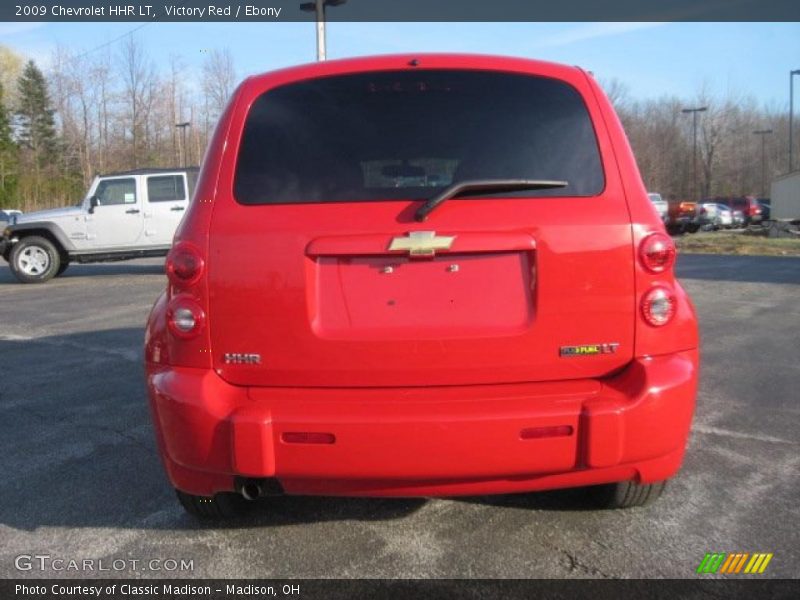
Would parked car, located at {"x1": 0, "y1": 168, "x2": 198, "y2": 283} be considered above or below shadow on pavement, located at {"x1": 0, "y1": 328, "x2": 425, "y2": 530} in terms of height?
above

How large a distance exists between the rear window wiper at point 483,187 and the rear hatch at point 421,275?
0.09 ft

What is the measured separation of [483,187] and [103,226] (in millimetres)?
13190

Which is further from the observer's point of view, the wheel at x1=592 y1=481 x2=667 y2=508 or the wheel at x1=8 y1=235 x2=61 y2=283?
the wheel at x1=8 y1=235 x2=61 y2=283

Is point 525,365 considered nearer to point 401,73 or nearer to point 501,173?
point 501,173

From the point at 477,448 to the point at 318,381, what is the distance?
2.04 feet

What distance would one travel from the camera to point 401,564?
2.83 metres

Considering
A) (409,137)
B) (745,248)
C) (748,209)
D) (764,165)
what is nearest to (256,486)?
(409,137)

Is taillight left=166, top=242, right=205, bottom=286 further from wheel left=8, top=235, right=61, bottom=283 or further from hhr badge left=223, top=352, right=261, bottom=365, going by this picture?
wheel left=8, top=235, right=61, bottom=283

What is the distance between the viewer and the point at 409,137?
9.21 feet

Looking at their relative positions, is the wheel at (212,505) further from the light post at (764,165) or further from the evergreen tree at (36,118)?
the light post at (764,165)

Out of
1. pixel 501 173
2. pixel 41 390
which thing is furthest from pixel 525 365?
pixel 41 390

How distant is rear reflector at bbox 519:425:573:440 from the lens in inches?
98.8

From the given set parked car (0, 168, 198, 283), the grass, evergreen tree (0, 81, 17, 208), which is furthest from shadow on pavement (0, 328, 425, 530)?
evergreen tree (0, 81, 17, 208)

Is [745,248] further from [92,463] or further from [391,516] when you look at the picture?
[92,463]
